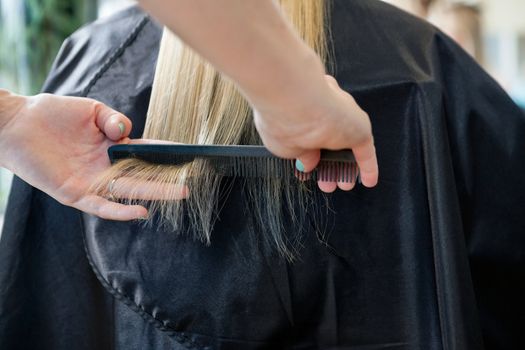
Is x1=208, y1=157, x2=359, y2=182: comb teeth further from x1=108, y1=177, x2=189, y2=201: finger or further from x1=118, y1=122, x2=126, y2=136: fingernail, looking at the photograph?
x1=118, y1=122, x2=126, y2=136: fingernail

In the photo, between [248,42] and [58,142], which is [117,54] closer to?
[58,142]

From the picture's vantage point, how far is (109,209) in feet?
3.32

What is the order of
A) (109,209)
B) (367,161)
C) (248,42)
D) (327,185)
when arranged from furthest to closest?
(109,209) < (327,185) < (367,161) < (248,42)

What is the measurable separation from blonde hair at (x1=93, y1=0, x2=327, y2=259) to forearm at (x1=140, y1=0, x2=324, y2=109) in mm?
391

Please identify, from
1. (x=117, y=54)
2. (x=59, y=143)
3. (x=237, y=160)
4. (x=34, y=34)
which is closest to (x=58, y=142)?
(x=59, y=143)

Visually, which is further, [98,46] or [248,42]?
[98,46]

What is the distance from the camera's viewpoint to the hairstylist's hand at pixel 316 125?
0.63 metres

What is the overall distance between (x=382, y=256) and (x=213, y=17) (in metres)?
0.65

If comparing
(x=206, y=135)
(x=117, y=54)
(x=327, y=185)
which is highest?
(x=117, y=54)

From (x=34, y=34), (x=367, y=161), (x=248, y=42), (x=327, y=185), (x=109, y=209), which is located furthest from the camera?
(x=34, y=34)

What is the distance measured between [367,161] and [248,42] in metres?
0.28

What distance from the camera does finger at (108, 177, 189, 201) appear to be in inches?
38.4

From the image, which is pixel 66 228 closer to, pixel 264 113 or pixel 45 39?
pixel 264 113

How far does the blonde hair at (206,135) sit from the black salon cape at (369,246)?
0.11 feet
